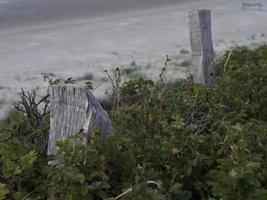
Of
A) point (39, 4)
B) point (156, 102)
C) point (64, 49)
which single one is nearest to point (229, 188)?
point (156, 102)

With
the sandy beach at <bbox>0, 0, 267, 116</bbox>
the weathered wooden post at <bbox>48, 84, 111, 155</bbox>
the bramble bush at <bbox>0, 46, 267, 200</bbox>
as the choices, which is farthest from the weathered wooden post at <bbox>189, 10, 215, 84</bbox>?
the weathered wooden post at <bbox>48, 84, 111, 155</bbox>

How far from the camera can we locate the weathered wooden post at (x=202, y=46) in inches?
189

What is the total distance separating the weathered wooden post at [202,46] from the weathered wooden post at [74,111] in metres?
2.37

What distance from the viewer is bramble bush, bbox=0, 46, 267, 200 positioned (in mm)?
2213

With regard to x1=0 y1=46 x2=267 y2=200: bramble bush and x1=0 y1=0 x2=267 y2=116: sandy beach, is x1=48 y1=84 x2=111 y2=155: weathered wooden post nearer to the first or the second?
x1=0 y1=46 x2=267 y2=200: bramble bush

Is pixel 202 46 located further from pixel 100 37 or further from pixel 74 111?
pixel 100 37

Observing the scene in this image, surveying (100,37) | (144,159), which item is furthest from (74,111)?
(100,37)

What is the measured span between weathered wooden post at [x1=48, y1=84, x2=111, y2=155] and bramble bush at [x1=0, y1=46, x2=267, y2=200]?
10 centimetres

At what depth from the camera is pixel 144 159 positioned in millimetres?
2727

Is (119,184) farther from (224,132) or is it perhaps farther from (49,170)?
(224,132)

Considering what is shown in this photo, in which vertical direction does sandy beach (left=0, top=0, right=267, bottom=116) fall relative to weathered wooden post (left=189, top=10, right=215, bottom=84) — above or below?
below

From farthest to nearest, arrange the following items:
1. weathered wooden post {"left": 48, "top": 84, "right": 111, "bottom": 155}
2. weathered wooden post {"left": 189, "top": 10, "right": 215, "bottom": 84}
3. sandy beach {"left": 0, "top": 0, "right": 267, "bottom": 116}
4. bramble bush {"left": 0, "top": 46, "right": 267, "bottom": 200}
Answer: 1. sandy beach {"left": 0, "top": 0, "right": 267, "bottom": 116}
2. weathered wooden post {"left": 189, "top": 10, "right": 215, "bottom": 84}
3. weathered wooden post {"left": 48, "top": 84, "right": 111, "bottom": 155}
4. bramble bush {"left": 0, "top": 46, "right": 267, "bottom": 200}

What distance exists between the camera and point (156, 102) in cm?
403

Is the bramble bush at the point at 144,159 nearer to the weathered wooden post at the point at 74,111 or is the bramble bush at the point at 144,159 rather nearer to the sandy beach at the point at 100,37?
the weathered wooden post at the point at 74,111
